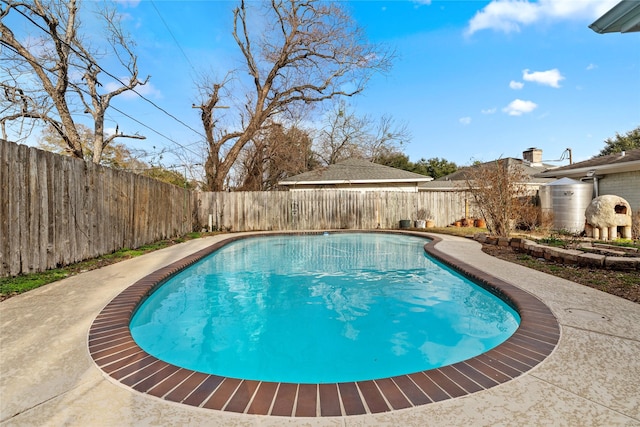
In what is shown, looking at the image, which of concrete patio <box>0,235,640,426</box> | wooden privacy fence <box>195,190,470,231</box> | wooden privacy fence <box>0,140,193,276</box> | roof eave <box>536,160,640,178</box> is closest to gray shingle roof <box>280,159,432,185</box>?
wooden privacy fence <box>195,190,470,231</box>

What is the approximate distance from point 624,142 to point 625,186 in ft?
72.5

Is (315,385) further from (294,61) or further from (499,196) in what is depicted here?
(294,61)

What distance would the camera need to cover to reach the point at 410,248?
888 cm

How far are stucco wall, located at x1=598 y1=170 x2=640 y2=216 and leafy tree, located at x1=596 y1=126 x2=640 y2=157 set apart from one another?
19931mm

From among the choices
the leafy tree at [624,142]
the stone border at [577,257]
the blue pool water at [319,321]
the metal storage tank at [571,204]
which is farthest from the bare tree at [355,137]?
the blue pool water at [319,321]

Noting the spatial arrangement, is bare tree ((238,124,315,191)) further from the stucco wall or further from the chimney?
the chimney

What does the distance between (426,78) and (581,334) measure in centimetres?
1623

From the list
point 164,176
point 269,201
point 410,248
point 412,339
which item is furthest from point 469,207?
point 164,176

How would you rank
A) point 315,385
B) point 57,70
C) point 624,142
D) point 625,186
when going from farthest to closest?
1. point 624,142
2. point 625,186
3. point 57,70
4. point 315,385

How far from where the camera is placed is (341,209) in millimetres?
14133

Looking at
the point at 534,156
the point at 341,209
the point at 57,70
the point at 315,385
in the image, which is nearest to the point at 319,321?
the point at 315,385

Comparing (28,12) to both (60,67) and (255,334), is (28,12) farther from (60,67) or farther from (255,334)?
(255,334)

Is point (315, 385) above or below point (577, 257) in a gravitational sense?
below

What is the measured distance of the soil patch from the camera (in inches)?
149
